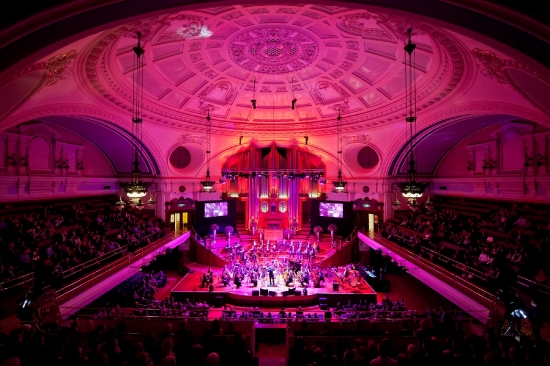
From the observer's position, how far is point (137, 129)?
1512cm

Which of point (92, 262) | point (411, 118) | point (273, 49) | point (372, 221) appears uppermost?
point (273, 49)

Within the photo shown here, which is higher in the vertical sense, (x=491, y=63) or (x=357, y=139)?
(x=491, y=63)

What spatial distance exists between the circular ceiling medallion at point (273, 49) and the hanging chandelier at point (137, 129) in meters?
3.36

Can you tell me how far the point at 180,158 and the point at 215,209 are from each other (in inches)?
164

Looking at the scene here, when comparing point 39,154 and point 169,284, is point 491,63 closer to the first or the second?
point 169,284

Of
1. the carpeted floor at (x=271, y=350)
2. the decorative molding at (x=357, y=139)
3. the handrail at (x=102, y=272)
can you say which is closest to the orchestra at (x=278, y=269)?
the handrail at (x=102, y=272)

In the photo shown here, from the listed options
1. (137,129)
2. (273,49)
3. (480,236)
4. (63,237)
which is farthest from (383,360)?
(137,129)

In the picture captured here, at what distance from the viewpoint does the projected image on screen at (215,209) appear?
19859 mm

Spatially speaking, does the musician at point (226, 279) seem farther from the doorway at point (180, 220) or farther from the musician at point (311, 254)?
the doorway at point (180, 220)

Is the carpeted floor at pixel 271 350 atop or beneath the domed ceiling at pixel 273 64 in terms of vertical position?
beneath

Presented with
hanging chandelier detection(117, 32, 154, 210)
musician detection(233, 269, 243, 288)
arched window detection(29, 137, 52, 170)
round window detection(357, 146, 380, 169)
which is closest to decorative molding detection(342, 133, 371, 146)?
round window detection(357, 146, 380, 169)

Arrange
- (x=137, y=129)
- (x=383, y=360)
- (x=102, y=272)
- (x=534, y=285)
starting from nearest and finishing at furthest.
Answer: (x=383, y=360)
(x=534, y=285)
(x=102, y=272)
(x=137, y=129)

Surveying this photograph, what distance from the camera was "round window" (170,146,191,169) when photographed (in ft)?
62.4

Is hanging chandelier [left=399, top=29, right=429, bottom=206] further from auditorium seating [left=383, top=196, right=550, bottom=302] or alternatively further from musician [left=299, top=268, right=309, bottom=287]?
musician [left=299, top=268, right=309, bottom=287]
